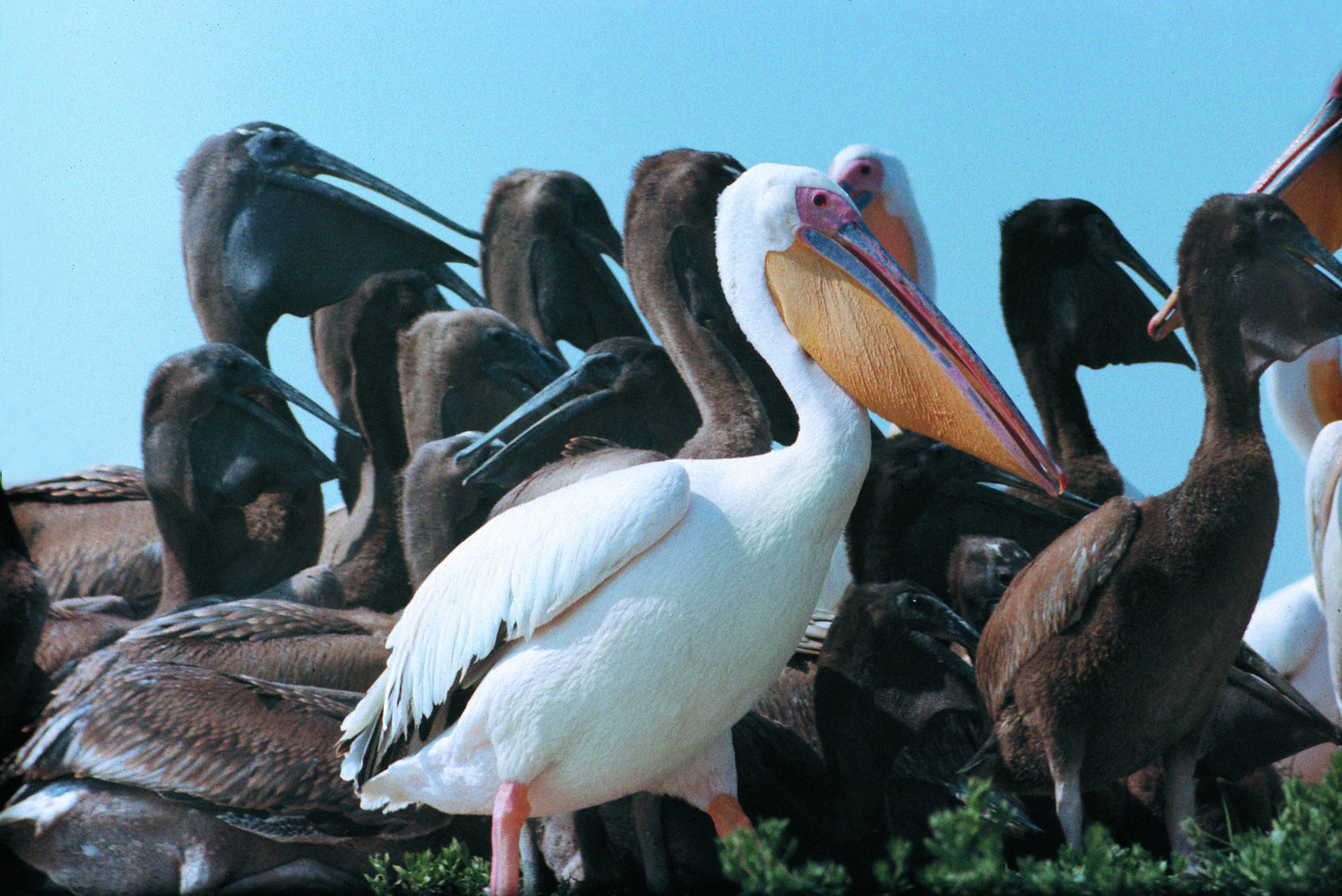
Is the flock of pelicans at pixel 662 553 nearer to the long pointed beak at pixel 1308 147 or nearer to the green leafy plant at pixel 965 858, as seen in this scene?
the long pointed beak at pixel 1308 147

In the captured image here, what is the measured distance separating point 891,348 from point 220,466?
82.2 inches

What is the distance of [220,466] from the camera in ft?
14.0

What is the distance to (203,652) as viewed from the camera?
371 centimetres

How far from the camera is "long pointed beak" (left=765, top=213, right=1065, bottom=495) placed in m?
3.14

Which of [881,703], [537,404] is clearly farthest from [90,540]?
[881,703]

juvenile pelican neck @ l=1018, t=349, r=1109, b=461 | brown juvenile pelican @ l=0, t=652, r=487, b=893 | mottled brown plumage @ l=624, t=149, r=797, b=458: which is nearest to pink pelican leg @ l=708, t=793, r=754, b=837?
brown juvenile pelican @ l=0, t=652, r=487, b=893

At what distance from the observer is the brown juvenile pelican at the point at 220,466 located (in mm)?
4180

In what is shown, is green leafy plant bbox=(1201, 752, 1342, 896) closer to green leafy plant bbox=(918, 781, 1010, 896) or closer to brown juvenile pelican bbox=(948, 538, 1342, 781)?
green leafy plant bbox=(918, 781, 1010, 896)

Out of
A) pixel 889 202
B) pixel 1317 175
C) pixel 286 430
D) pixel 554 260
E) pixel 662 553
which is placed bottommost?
pixel 286 430

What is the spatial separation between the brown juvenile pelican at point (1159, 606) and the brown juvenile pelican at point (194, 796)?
4.85 ft

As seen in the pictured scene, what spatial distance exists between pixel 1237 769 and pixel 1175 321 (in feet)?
3.81

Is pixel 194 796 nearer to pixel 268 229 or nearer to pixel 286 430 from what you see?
pixel 286 430

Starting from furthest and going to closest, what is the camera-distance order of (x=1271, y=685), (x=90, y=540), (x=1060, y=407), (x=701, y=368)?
(x=90, y=540) < (x=1060, y=407) < (x=701, y=368) < (x=1271, y=685)

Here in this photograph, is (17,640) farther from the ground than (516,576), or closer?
closer
